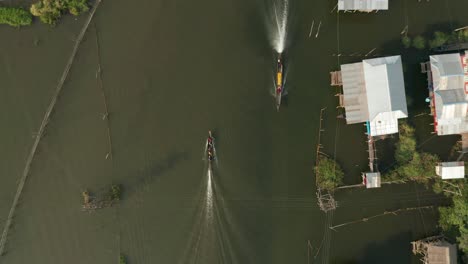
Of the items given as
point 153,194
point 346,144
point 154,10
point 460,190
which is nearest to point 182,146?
point 153,194

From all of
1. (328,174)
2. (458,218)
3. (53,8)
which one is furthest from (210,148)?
(458,218)

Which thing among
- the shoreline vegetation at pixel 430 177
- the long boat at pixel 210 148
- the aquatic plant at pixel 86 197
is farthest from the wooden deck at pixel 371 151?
the aquatic plant at pixel 86 197

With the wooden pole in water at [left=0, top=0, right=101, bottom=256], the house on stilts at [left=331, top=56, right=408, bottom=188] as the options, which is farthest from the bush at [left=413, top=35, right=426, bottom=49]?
the wooden pole in water at [left=0, top=0, right=101, bottom=256]

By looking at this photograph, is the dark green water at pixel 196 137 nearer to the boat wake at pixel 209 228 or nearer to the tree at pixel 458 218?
the boat wake at pixel 209 228

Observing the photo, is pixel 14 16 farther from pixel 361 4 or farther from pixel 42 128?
pixel 361 4

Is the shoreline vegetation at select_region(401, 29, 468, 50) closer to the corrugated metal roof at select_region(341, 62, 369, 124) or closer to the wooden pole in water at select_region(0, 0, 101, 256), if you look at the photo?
the corrugated metal roof at select_region(341, 62, 369, 124)
